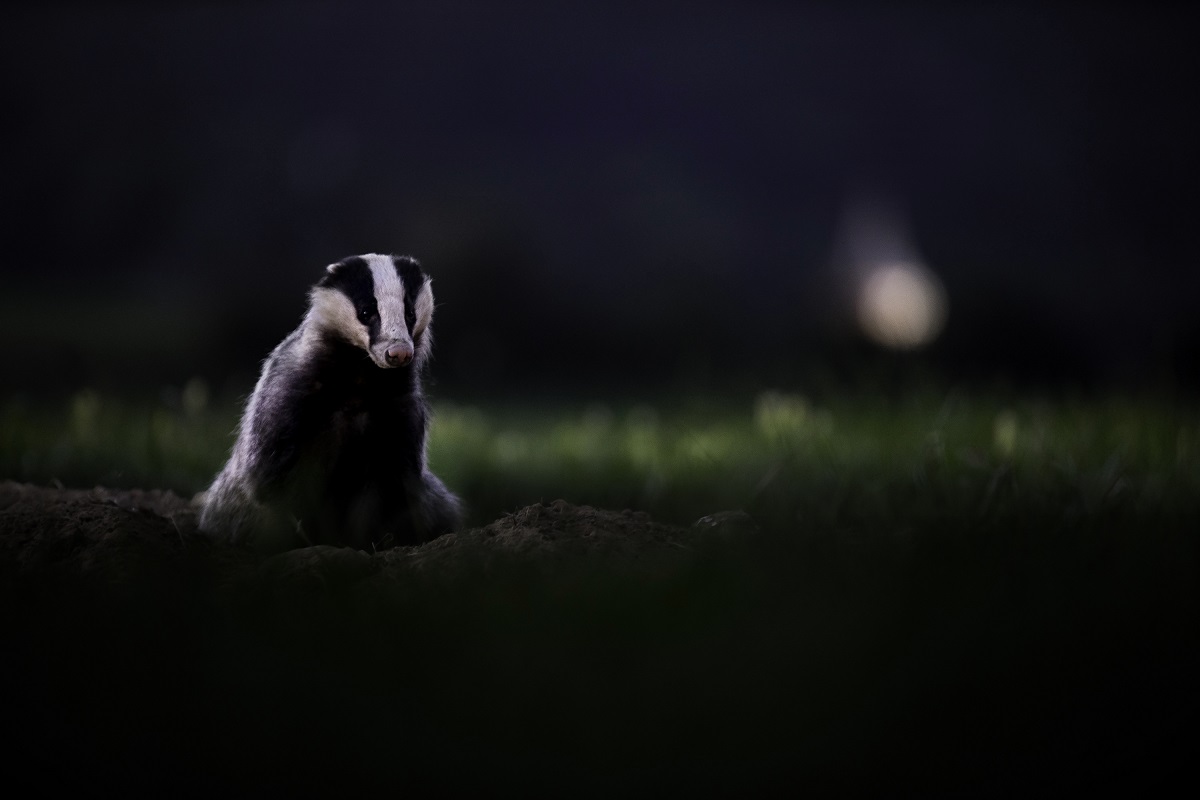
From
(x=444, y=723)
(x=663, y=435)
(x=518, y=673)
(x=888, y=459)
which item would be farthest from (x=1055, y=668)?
(x=663, y=435)

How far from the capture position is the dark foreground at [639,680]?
1390mm

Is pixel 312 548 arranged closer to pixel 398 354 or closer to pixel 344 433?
pixel 398 354

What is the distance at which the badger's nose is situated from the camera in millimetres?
2896

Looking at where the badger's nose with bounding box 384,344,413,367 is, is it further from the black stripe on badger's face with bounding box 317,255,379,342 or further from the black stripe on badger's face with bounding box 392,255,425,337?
the black stripe on badger's face with bounding box 392,255,425,337

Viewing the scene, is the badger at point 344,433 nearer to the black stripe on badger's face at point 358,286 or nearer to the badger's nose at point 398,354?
the black stripe on badger's face at point 358,286

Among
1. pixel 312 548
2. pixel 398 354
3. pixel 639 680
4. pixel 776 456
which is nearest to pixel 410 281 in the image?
pixel 398 354

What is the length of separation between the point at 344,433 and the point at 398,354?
436mm

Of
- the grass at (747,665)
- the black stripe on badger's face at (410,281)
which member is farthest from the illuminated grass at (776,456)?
the black stripe on badger's face at (410,281)

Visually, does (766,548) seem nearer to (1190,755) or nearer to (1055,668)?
(1055,668)

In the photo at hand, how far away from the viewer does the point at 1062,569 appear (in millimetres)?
1949

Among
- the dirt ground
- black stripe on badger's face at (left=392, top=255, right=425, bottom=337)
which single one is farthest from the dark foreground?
black stripe on badger's face at (left=392, top=255, right=425, bottom=337)

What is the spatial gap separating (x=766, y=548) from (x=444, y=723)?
0.91 meters

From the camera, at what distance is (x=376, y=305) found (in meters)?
3.09

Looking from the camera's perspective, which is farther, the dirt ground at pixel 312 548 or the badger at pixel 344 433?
the badger at pixel 344 433
